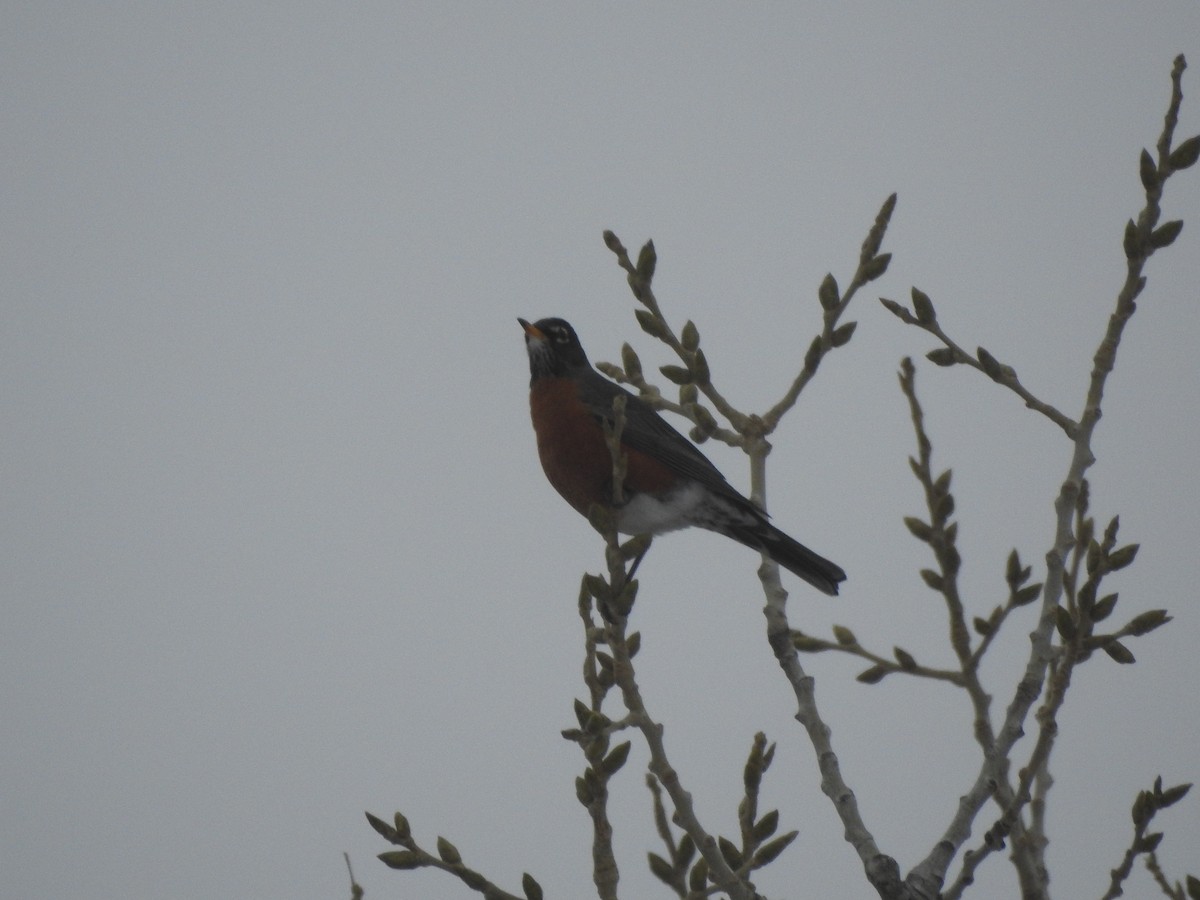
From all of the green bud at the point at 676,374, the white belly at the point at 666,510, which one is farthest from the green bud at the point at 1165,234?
the white belly at the point at 666,510

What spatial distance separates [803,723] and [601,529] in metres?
0.63

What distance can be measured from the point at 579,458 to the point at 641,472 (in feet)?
1.08

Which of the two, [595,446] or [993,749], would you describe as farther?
[595,446]

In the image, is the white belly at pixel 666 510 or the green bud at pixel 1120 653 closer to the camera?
the green bud at pixel 1120 653

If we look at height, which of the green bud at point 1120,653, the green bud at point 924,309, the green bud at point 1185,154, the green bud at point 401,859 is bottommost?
the green bud at point 401,859

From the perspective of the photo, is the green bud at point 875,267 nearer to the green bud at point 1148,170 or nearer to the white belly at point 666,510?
the green bud at point 1148,170

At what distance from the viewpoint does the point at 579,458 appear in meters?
4.91

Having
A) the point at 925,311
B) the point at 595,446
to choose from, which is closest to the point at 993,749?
the point at 925,311

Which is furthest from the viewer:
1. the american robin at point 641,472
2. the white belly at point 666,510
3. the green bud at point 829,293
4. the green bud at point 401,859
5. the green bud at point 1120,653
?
the white belly at point 666,510

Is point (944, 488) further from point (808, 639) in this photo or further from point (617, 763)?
point (617, 763)

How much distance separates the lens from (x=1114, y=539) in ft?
6.17

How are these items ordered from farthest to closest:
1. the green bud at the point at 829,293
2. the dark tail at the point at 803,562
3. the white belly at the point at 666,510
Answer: the white belly at the point at 666,510 < the dark tail at the point at 803,562 < the green bud at the point at 829,293

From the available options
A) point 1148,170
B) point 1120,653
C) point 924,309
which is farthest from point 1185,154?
point 1120,653

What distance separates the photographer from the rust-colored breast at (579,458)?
485 centimetres
